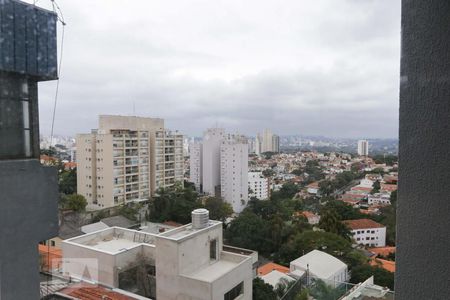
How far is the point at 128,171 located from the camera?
43.3ft

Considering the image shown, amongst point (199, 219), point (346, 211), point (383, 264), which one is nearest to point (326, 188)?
point (346, 211)

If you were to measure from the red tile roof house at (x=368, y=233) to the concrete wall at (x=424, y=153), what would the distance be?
11.9m

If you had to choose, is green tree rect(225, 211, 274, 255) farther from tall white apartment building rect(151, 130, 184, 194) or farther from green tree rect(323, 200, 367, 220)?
tall white apartment building rect(151, 130, 184, 194)

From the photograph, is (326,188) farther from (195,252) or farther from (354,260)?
(195,252)

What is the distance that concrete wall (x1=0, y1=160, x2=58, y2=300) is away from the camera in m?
0.61

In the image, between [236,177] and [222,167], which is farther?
[222,167]

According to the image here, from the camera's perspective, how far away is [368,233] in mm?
11523

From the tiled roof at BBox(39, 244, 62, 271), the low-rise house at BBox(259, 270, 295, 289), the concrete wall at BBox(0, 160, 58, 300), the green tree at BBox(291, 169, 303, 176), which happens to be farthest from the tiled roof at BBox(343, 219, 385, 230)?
the green tree at BBox(291, 169, 303, 176)

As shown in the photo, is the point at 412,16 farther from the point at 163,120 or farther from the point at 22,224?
the point at 163,120

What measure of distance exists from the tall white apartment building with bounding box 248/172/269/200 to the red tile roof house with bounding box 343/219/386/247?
8395 mm

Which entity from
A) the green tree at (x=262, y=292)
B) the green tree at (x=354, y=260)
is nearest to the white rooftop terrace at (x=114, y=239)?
the green tree at (x=262, y=292)

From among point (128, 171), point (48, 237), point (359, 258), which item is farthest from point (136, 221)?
point (48, 237)

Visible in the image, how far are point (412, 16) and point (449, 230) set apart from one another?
236mm

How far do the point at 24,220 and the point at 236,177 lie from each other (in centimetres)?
1692
